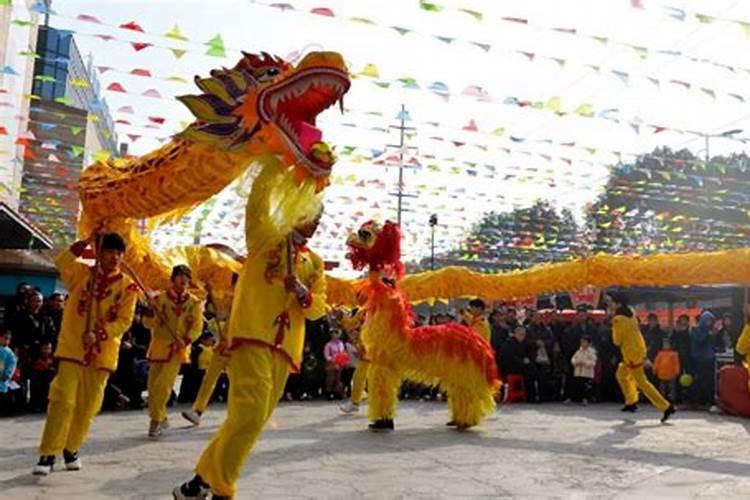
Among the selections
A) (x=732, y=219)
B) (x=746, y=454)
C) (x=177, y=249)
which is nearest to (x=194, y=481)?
(x=746, y=454)

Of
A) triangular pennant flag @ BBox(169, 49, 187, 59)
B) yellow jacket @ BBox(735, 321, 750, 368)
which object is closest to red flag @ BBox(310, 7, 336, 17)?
triangular pennant flag @ BBox(169, 49, 187, 59)

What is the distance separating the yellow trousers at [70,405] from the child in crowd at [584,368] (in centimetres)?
929

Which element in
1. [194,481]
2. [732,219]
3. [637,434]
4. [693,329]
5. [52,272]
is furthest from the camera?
[732,219]

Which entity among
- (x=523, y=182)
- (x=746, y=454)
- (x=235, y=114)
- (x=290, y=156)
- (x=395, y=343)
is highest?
(x=523, y=182)

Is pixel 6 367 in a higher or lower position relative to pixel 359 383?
higher

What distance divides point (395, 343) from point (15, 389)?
4.41 meters

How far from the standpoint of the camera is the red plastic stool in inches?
520

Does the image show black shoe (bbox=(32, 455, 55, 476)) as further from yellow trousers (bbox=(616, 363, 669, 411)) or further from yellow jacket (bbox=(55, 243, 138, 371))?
yellow trousers (bbox=(616, 363, 669, 411))

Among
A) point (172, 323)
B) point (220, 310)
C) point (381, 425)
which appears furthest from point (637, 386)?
point (172, 323)

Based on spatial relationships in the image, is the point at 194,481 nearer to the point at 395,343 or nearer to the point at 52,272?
the point at 395,343

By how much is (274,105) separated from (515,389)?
9848 millimetres

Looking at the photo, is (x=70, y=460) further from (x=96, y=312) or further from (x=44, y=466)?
(x=96, y=312)

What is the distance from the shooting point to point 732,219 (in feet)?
83.7

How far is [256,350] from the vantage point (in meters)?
4.02
